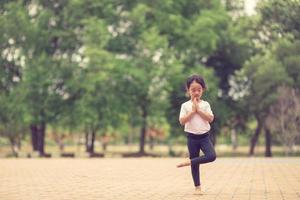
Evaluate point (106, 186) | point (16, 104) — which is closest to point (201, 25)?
point (16, 104)

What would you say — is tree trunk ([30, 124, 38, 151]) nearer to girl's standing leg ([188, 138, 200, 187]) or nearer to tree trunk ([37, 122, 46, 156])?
tree trunk ([37, 122, 46, 156])

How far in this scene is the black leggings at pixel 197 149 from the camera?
29.8 ft

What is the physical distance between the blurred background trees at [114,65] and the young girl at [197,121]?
2448 cm

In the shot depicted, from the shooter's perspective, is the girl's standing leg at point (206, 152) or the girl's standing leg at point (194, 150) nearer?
the girl's standing leg at point (206, 152)

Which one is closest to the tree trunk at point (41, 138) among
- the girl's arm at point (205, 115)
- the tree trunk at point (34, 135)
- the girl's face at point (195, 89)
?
the tree trunk at point (34, 135)

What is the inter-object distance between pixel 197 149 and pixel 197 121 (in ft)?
1.57

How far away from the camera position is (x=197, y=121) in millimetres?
9188

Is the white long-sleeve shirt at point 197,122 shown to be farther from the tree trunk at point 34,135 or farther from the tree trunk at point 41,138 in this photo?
the tree trunk at point 34,135

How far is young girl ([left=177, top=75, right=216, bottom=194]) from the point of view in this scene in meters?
9.09

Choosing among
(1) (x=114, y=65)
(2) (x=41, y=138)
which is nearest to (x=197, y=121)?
(1) (x=114, y=65)

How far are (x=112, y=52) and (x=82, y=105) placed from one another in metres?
4.68

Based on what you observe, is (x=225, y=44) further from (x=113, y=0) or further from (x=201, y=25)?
(x=113, y=0)

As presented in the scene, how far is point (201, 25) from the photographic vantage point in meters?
38.0

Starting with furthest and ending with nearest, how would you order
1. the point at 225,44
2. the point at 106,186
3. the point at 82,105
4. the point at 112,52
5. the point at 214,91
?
the point at 225,44, the point at 214,91, the point at 112,52, the point at 82,105, the point at 106,186
